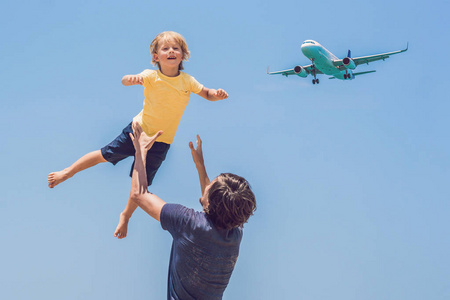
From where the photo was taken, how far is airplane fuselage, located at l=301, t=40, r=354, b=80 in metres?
49.6

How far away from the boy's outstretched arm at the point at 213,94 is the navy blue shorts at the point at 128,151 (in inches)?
33.3

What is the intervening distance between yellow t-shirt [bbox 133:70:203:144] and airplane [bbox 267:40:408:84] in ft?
146

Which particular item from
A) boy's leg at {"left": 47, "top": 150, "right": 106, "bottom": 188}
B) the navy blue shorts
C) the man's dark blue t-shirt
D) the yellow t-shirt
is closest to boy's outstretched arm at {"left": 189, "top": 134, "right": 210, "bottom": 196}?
the yellow t-shirt

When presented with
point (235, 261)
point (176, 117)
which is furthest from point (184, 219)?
point (176, 117)

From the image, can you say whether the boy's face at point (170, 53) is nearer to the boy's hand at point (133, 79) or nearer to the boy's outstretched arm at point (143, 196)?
the boy's hand at point (133, 79)

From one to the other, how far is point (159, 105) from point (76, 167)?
151cm

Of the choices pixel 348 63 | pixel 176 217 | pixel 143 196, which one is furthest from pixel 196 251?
pixel 348 63

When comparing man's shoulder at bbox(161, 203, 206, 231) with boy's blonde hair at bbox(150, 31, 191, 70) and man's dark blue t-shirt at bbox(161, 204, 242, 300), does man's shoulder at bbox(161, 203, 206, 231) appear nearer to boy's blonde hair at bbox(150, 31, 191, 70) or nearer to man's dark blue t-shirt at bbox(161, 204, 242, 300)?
man's dark blue t-shirt at bbox(161, 204, 242, 300)

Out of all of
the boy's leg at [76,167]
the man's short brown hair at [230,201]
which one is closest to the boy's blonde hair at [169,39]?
the boy's leg at [76,167]

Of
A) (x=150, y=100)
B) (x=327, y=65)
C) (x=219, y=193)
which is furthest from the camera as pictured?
(x=327, y=65)

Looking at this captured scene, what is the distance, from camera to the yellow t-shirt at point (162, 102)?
6496 millimetres

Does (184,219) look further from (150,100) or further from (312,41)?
(312,41)

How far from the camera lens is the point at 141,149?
476cm

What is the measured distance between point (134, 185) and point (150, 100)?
2.30m
